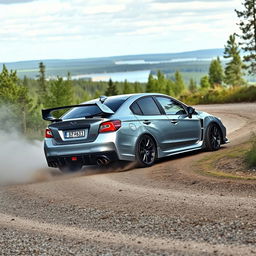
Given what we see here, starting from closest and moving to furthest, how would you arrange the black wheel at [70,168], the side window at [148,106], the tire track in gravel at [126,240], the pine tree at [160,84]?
the tire track in gravel at [126,240] → the black wheel at [70,168] → the side window at [148,106] → the pine tree at [160,84]

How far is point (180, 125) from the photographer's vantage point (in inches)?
562

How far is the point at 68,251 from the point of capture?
6.78m

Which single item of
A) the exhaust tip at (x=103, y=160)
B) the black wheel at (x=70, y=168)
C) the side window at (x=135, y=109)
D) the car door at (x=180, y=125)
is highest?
the side window at (x=135, y=109)

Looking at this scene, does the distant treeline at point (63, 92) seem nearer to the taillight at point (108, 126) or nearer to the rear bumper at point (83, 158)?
the rear bumper at point (83, 158)

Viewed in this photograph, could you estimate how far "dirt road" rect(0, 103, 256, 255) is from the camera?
6824 millimetres

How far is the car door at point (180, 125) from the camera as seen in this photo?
14094 millimetres

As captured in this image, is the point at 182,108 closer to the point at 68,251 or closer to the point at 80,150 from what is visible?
the point at 80,150

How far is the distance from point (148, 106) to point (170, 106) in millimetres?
803

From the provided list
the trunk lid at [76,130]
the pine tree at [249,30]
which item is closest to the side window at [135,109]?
the trunk lid at [76,130]

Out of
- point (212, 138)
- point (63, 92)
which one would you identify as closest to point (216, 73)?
point (63, 92)

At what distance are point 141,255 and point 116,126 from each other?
20.7 feet

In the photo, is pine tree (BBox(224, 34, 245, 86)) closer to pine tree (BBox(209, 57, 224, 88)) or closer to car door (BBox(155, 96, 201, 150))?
pine tree (BBox(209, 57, 224, 88))

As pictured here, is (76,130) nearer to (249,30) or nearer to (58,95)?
(249,30)

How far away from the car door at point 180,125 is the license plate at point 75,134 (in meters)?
2.27
